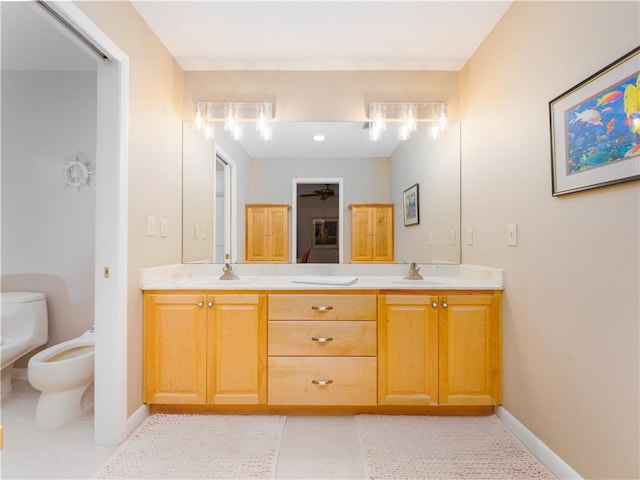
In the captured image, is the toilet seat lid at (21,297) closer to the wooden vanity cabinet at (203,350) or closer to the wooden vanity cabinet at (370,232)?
the wooden vanity cabinet at (203,350)

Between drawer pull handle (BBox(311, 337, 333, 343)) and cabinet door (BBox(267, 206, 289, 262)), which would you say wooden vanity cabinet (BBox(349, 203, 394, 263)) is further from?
drawer pull handle (BBox(311, 337, 333, 343))

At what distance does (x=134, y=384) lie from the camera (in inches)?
72.3

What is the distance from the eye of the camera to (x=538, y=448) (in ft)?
5.23

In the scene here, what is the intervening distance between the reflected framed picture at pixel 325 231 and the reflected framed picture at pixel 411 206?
0.52m

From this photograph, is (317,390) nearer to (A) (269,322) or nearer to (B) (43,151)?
(A) (269,322)

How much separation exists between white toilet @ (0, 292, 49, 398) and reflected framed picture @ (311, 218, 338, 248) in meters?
2.03

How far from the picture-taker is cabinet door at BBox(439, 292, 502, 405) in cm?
192

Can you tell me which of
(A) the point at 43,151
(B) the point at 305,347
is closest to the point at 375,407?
(B) the point at 305,347

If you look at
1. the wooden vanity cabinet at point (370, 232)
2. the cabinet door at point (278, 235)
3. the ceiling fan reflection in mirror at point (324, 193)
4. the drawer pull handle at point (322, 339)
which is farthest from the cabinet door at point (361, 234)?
the drawer pull handle at point (322, 339)

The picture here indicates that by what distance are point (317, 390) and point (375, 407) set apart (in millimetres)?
383

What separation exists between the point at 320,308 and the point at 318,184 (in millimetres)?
964

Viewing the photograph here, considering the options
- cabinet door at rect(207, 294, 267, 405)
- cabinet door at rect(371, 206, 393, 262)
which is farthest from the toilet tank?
cabinet door at rect(371, 206, 393, 262)

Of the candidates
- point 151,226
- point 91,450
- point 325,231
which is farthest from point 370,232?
point 91,450

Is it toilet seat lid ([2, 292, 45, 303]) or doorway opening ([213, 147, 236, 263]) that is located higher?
doorway opening ([213, 147, 236, 263])
